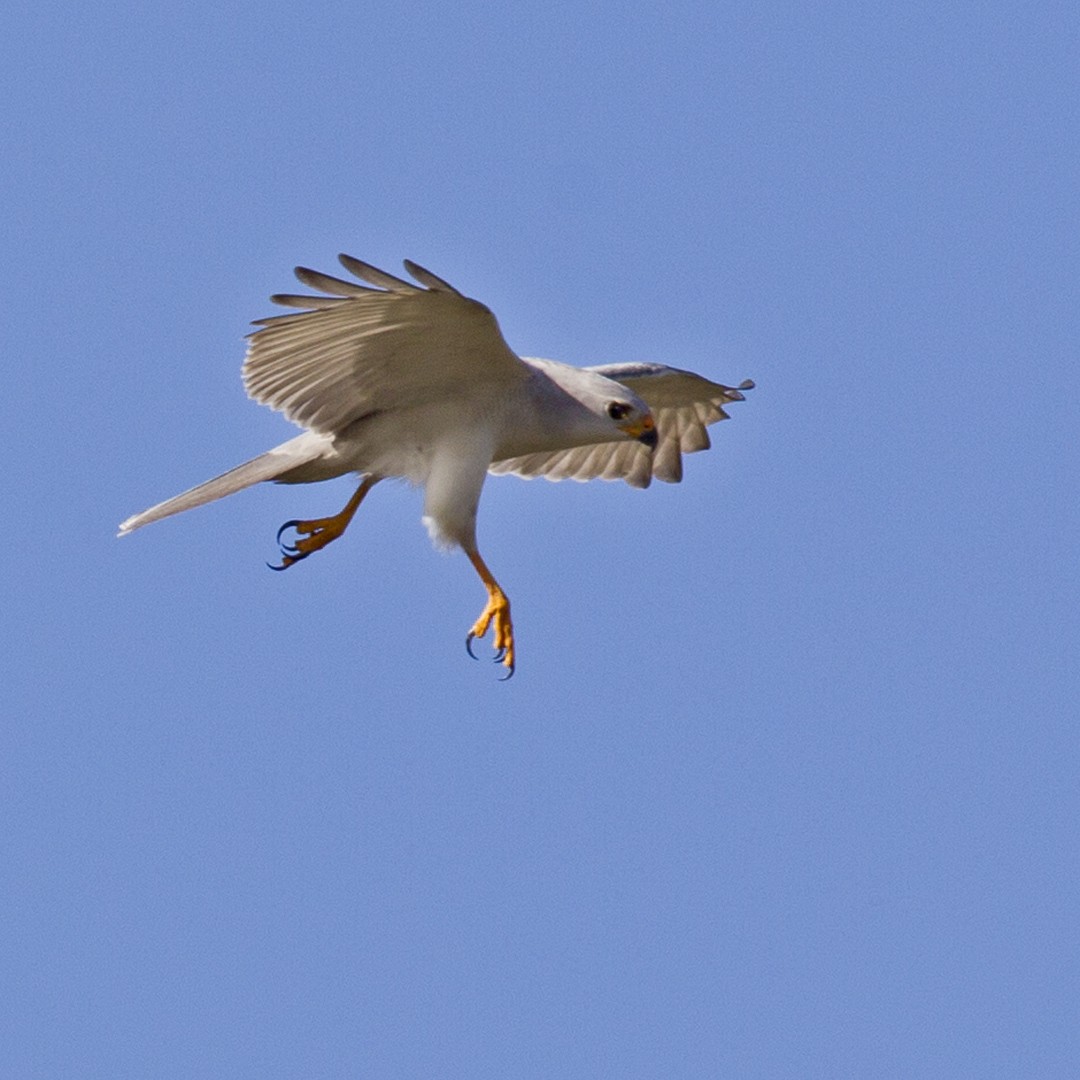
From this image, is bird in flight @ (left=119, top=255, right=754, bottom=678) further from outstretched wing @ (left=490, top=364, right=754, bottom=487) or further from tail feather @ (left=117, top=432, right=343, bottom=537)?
outstretched wing @ (left=490, top=364, right=754, bottom=487)

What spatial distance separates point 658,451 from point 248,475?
3440 millimetres

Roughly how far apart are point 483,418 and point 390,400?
551 mm

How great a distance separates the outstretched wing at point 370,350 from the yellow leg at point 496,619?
1.05m

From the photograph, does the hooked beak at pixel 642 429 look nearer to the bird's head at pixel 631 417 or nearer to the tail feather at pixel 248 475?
the bird's head at pixel 631 417

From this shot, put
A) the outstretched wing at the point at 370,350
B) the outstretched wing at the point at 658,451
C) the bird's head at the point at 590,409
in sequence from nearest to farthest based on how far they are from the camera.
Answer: the outstretched wing at the point at 370,350 < the bird's head at the point at 590,409 < the outstretched wing at the point at 658,451

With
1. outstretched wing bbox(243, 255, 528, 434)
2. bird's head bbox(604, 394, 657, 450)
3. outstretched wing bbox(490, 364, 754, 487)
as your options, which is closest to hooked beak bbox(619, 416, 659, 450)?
bird's head bbox(604, 394, 657, 450)

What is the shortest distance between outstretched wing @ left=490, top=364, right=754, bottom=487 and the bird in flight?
1364 millimetres

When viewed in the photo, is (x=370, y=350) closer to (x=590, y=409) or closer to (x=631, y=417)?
(x=590, y=409)

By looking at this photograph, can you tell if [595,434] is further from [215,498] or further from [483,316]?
[215,498]

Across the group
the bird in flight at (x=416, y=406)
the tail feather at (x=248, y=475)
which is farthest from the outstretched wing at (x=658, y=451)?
the tail feather at (x=248, y=475)

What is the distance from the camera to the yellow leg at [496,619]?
511 inches

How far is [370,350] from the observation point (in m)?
12.5

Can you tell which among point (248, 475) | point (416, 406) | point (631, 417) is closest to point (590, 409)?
point (631, 417)

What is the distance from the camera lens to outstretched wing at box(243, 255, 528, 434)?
11906mm
